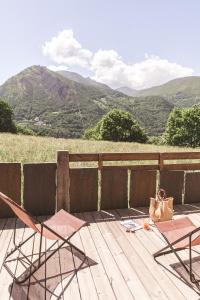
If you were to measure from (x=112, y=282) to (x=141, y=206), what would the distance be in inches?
122

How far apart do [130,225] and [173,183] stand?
1.79 meters

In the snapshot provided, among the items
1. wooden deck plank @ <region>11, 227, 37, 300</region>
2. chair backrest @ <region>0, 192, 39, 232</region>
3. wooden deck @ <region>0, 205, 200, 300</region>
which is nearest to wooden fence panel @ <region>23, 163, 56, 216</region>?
wooden deck @ <region>0, 205, 200, 300</region>

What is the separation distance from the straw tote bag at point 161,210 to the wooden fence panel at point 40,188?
2030 millimetres

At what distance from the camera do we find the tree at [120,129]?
47.8 m

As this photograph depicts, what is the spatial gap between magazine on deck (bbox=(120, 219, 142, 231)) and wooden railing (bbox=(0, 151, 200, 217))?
794 mm

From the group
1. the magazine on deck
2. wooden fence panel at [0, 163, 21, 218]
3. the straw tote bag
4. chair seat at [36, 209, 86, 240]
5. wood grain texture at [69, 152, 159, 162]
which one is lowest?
the magazine on deck

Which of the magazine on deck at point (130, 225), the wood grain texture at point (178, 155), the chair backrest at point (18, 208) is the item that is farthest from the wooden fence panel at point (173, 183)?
the chair backrest at point (18, 208)

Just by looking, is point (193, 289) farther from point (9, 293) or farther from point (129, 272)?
point (9, 293)

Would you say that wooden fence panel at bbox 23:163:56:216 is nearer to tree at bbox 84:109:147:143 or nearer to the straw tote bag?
the straw tote bag

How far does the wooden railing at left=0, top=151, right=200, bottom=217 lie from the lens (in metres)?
6.31

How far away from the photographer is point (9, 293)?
152 inches

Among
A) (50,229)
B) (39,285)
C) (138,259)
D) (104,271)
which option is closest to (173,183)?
(138,259)

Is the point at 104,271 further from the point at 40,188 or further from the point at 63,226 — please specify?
the point at 40,188

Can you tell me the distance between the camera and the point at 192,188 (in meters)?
7.37
